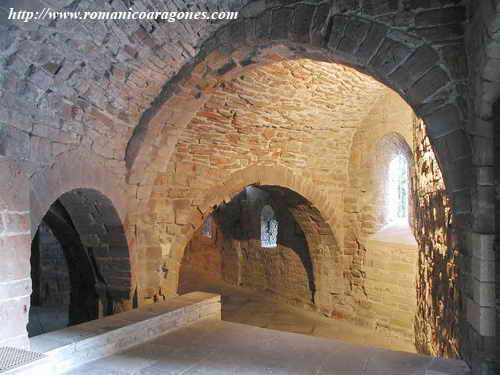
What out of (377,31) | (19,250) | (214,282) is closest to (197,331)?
(19,250)

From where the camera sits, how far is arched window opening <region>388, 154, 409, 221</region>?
26.7 ft

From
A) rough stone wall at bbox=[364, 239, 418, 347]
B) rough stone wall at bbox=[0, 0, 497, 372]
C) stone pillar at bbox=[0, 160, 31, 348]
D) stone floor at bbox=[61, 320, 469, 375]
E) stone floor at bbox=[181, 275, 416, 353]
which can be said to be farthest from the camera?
stone floor at bbox=[181, 275, 416, 353]

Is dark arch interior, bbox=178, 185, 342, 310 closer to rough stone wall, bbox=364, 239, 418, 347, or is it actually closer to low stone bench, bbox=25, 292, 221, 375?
rough stone wall, bbox=364, 239, 418, 347

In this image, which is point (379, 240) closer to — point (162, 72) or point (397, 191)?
point (397, 191)

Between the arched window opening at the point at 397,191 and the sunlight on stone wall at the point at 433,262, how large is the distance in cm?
173

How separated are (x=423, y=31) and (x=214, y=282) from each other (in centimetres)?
970

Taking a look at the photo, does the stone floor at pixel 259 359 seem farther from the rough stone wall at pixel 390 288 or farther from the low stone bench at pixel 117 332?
the rough stone wall at pixel 390 288

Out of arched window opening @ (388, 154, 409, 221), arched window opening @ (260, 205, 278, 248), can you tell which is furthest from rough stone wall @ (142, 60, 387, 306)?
arched window opening @ (260, 205, 278, 248)

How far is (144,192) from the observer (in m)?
5.32

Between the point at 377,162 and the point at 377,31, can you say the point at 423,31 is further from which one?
the point at 377,162

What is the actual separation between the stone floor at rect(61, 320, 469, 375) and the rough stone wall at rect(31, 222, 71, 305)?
22.7 ft

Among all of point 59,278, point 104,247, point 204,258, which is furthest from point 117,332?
point 204,258

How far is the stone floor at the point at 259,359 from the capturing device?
3.04 metres

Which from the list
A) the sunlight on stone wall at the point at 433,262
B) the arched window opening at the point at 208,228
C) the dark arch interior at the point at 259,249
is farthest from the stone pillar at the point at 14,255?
the arched window opening at the point at 208,228
